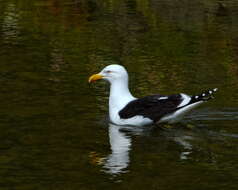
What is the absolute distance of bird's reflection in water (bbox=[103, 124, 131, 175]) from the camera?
12016 mm

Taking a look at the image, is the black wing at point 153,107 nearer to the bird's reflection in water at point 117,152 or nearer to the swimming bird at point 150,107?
the swimming bird at point 150,107

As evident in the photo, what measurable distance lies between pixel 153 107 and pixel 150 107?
58 millimetres

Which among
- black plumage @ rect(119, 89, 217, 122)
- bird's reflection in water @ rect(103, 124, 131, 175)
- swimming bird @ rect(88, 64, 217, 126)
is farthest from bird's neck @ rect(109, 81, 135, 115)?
bird's reflection in water @ rect(103, 124, 131, 175)

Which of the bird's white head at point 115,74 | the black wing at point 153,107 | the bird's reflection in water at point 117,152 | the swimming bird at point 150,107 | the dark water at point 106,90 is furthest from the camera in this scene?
the bird's white head at point 115,74

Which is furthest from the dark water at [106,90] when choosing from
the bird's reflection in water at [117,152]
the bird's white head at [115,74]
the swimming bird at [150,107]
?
the bird's white head at [115,74]

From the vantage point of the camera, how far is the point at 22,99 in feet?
52.1

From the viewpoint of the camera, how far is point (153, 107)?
14.5 m

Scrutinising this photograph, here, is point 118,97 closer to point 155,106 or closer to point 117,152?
point 155,106

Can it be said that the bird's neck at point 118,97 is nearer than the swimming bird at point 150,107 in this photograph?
No

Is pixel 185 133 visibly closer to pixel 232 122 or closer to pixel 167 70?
pixel 232 122

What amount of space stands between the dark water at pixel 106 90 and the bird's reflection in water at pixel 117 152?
0.04 ft

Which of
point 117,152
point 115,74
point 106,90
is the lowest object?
point 117,152

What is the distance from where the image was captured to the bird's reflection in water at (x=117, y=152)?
12.0 metres

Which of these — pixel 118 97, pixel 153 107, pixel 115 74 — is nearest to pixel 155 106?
pixel 153 107
